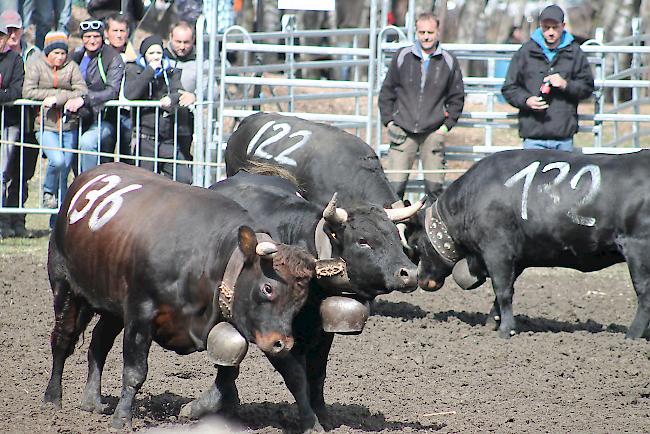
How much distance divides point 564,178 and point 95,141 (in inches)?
215

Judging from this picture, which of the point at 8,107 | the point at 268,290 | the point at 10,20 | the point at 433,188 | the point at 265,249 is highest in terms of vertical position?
the point at 10,20

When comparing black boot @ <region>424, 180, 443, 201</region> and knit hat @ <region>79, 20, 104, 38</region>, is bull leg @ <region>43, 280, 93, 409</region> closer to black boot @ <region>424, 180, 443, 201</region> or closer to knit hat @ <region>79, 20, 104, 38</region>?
black boot @ <region>424, 180, 443, 201</region>

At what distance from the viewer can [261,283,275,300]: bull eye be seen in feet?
19.3

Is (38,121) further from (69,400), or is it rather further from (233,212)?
(233,212)

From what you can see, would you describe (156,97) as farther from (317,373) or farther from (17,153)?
(317,373)

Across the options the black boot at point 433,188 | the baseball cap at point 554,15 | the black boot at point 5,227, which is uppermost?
the baseball cap at point 554,15

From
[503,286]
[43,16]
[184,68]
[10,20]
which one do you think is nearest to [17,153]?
[10,20]

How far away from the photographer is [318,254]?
6633 mm

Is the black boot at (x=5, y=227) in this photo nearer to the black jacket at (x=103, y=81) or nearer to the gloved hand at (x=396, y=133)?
the black jacket at (x=103, y=81)

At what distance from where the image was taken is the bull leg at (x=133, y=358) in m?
6.31

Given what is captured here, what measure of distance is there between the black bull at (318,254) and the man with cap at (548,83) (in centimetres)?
545

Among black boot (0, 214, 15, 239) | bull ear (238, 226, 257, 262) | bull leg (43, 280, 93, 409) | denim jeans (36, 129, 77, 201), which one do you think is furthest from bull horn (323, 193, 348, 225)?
black boot (0, 214, 15, 239)

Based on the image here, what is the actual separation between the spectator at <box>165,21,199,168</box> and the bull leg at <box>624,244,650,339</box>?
548cm

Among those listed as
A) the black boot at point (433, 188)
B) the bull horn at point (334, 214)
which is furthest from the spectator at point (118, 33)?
the bull horn at point (334, 214)
